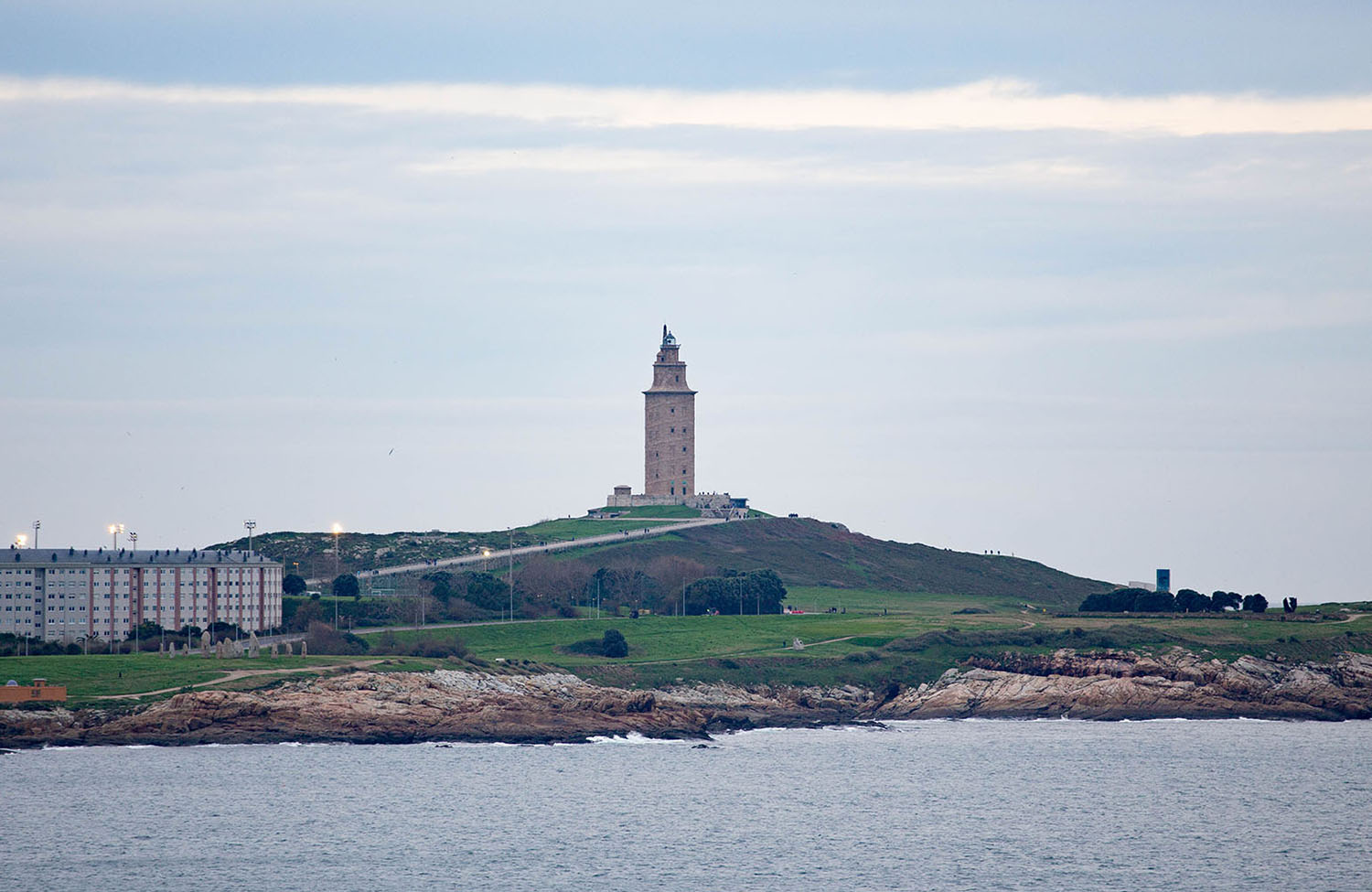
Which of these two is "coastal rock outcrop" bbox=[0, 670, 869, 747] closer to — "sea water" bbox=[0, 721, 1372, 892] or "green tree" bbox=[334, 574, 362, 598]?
"sea water" bbox=[0, 721, 1372, 892]

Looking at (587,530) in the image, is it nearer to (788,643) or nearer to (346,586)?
(346,586)

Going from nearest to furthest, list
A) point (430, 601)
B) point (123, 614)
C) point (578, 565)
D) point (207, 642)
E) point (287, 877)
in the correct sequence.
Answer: point (287, 877), point (207, 642), point (123, 614), point (430, 601), point (578, 565)

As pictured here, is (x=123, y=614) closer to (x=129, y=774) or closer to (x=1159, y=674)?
(x=129, y=774)

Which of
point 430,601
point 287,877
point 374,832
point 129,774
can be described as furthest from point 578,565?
point 287,877

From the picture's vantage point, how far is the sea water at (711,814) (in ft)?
239

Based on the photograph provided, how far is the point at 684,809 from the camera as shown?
88.0 meters

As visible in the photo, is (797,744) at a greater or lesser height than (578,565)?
lesser

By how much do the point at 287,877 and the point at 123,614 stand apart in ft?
225

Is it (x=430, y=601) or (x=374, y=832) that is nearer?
(x=374, y=832)

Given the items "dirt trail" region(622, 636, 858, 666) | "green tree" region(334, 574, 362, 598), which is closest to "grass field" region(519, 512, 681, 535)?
"green tree" region(334, 574, 362, 598)

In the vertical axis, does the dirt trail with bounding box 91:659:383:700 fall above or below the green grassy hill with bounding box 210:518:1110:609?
below

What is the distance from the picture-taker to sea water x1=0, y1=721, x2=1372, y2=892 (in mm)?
72875

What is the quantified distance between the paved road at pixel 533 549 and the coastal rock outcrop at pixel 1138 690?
50310 millimetres

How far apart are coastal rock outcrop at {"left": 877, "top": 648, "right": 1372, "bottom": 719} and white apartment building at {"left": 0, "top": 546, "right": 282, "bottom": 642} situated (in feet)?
156
